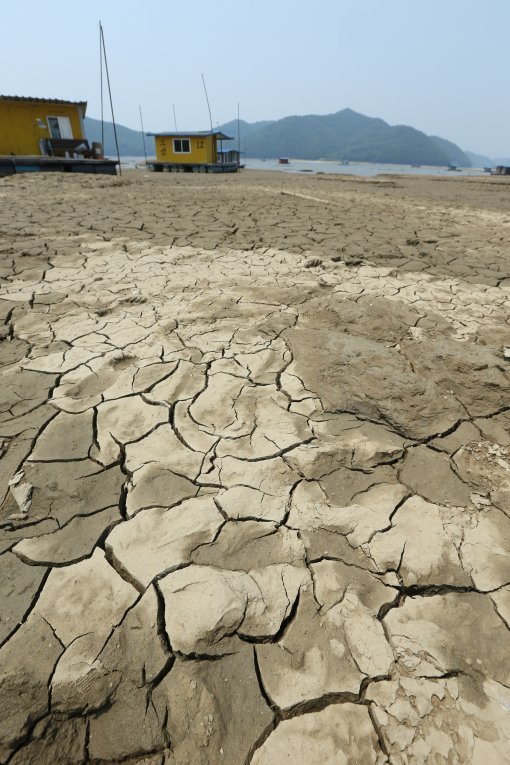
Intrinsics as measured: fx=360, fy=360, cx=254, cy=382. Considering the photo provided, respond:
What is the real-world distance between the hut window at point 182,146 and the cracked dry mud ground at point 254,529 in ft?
63.4

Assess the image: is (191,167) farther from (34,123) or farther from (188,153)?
(34,123)

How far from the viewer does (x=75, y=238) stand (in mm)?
4617

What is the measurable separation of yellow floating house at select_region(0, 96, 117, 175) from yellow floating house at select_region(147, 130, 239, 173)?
15.0 feet

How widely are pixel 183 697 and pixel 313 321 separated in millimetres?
2304

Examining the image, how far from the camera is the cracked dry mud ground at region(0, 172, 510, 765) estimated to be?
886 mm

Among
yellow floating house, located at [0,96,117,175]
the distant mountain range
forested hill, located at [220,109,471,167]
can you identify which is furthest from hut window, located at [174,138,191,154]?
forested hill, located at [220,109,471,167]

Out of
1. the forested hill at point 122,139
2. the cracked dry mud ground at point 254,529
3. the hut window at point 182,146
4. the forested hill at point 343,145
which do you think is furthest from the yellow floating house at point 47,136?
the forested hill at point 122,139

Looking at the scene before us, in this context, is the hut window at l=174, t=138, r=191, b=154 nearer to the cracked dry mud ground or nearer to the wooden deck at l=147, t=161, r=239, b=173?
the wooden deck at l=147, t=161, r=239, b=173

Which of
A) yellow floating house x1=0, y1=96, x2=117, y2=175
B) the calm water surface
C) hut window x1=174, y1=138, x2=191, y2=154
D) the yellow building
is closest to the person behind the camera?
yellow floating house x1=0, y1=96, x2=117, y2=175

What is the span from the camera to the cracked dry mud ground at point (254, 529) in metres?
0.89

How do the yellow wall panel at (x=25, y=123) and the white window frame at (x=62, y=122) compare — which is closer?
the yellow wall panel at (x=25, y=123)

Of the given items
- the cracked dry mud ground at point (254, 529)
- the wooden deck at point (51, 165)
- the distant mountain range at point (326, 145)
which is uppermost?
the distant mountain range at point (326, 145)

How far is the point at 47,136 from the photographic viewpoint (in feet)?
47.3

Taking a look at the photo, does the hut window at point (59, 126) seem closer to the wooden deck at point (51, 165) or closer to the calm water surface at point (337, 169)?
the wooden deck at point (51, 165)
